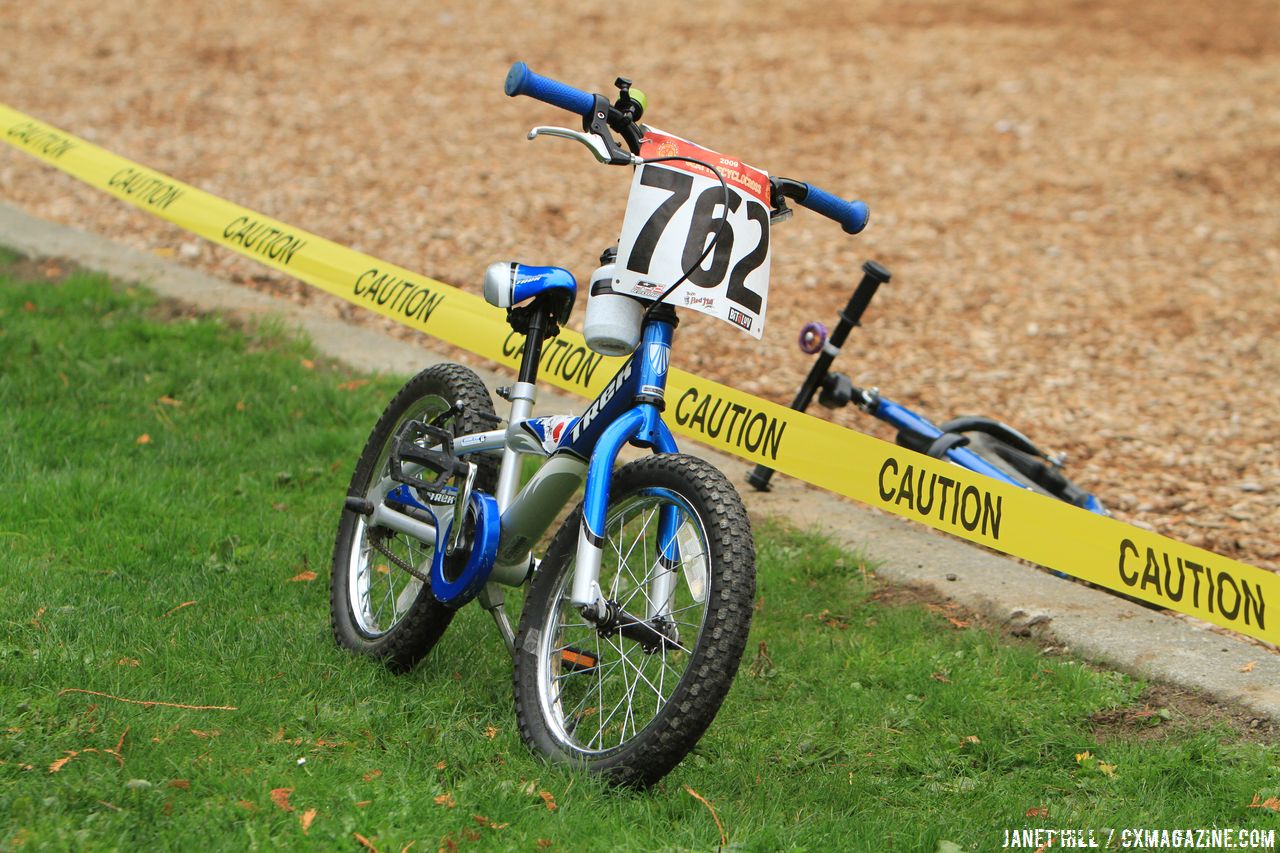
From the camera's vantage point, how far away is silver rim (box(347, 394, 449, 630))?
432 centimetres

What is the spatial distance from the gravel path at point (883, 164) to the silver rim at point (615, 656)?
3075mm

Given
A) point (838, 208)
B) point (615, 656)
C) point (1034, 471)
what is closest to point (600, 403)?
point (615, 656)

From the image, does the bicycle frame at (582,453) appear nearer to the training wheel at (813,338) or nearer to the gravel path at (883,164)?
the training wheel at (813,338)

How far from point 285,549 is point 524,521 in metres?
1.47

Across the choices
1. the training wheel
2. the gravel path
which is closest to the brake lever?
the training wheel

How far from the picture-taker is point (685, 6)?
14094mm

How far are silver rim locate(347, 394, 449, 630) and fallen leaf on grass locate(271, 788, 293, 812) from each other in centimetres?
90

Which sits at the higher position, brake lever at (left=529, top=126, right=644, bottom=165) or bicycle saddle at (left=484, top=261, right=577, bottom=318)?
→ brake lever at (left=529, top=126, right=644, bottom=165)

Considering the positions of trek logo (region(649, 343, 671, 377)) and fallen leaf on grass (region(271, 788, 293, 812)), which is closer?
fallen leaf on grass (region(271, 788, 293, 812))

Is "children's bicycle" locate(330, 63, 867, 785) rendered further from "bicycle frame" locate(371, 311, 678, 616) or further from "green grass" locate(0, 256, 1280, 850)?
"green grass" locate(0, 256, 1280, 850)

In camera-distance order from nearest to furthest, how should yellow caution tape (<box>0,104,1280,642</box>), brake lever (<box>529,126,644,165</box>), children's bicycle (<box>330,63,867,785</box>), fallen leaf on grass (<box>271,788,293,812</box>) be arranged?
fallen leaf on grass (<box>271,788,293,812</box>), children's bicycle (<box>330,63,867,785</box>), brake lever (<box>529,126,644,165</box>), yellow caution tape (<box>0,104,1280,642</box>)

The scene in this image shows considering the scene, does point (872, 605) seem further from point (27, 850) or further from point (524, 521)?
point (27, 850)

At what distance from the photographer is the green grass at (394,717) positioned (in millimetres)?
3287

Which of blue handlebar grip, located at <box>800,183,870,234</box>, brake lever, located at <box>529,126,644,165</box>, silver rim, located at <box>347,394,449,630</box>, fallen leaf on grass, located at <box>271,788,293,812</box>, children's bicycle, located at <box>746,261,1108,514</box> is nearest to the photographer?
fallen leaf on grass, located at <box>271,788,293,812</box>
